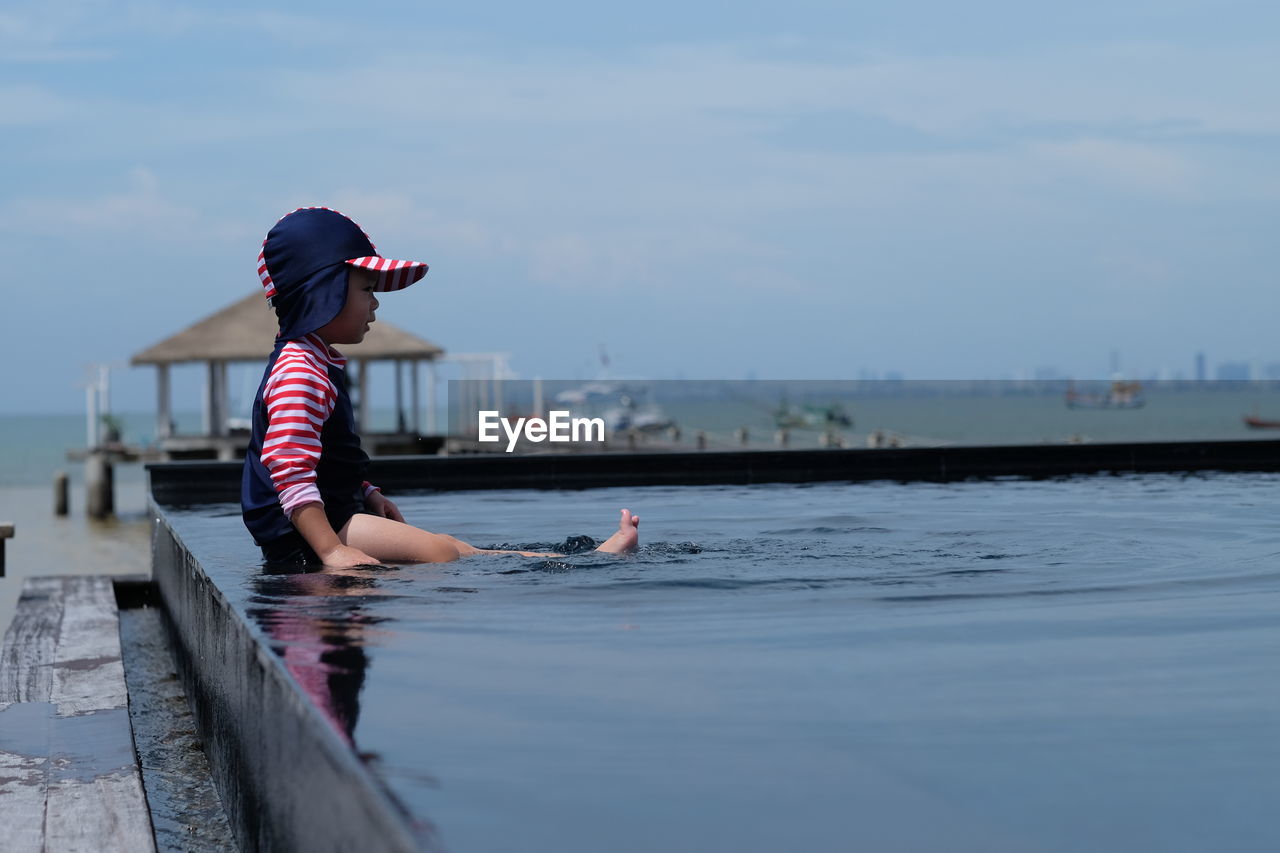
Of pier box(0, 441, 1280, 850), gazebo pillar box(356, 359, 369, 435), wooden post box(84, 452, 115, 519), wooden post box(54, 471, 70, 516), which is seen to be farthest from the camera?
wooden post box(54, 471, 70, 516)

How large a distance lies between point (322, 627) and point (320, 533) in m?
1.02

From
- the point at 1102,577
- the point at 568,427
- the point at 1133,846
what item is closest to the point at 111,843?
the point at 1133,846

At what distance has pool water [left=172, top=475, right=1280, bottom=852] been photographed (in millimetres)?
1735

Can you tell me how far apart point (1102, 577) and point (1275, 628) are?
2.89 feet

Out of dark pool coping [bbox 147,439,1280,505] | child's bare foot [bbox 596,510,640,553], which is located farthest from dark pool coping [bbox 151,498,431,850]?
dark pool coping [bbox 147,439,1280,505]

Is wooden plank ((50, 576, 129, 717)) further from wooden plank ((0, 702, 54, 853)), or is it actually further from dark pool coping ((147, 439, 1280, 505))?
dark pool coping ((147, 439, 1280, 505))

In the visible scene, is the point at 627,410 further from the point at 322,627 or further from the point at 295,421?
the point at 322,627

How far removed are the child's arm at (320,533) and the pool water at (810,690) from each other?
94mm

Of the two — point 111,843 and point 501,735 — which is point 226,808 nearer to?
point 111,843

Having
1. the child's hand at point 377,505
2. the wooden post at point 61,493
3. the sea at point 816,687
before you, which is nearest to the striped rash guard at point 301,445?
the child's hand at point 377,505

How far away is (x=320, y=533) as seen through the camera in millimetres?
3904

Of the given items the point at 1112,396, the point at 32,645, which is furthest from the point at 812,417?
the point at 32,645

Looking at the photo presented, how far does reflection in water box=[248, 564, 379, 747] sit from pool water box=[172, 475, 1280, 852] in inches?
0.4

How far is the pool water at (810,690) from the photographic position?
1735 mm
